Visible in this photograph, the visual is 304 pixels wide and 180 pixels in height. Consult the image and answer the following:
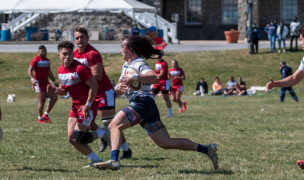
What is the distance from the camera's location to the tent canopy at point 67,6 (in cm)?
3516

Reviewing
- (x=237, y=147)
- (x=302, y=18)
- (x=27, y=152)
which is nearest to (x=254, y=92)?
(x=237, y=147)

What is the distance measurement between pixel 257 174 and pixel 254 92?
18903 mm

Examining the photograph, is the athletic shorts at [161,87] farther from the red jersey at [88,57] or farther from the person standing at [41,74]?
the red jersey at [88,57]

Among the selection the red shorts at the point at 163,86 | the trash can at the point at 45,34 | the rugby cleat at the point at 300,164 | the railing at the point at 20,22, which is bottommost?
the rugby cleat at the point at 300,164

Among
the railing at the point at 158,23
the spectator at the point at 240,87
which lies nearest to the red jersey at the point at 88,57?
the spectator at the point at 240,87

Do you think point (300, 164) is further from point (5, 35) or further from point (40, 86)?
point (5, 35)

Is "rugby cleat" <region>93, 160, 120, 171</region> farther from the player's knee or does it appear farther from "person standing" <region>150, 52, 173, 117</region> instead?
"person standing" <region>150, 52, 173, 117</region>

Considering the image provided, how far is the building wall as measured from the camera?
44938 millimetres

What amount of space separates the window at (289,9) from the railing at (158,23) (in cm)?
1176

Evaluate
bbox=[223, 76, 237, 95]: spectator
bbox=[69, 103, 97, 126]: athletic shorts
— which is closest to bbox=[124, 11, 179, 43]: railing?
bbox=[223, 76, 237, 95]: spectator

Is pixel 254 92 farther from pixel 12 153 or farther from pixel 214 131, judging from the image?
pixel 12 153

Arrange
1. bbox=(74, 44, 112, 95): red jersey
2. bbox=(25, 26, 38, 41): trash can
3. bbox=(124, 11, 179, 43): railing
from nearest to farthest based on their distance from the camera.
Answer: bbox=(74, 44, 112, 95): red jersey
bbox=(124, 11, 179, 43): railing
bbox=(25, 26, 38, 41): trash can

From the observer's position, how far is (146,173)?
602 centimetres

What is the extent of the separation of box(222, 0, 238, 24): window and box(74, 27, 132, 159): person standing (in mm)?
39197
